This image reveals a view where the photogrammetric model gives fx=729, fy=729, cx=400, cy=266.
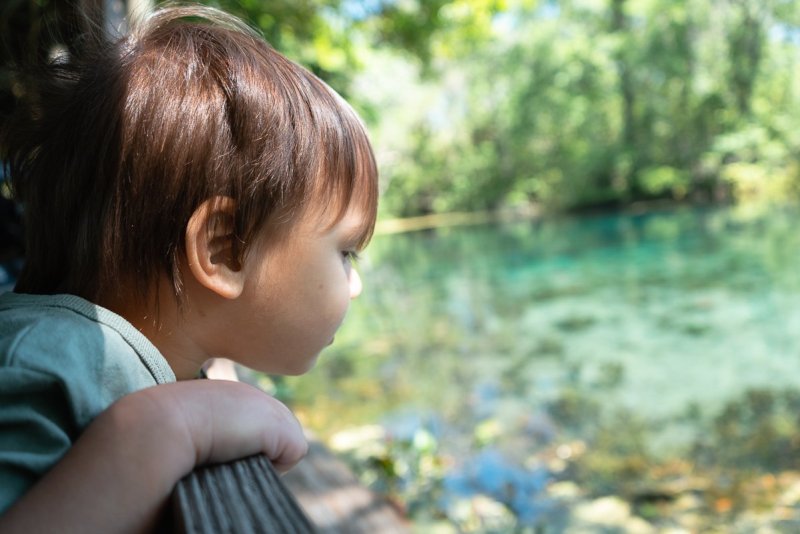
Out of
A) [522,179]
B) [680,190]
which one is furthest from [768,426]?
[522,179]

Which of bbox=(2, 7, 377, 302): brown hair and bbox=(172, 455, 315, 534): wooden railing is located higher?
bbox=(2, 7, 377, 302): brown hair

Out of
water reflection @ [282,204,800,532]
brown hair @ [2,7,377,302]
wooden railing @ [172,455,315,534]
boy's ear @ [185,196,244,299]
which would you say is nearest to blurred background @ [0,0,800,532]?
water reflection @ [282,204,800,532]

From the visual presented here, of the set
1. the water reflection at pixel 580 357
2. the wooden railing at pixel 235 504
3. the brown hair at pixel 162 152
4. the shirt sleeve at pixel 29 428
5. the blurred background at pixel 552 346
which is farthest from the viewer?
the water reflection at pixel 580 357

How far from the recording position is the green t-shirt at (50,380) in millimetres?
579

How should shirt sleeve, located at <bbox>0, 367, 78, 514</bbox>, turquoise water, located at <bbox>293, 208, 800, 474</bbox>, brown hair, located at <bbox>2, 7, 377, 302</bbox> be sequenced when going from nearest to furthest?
1. shirt sleeve, located at <bbox>0, 367, 78, 514</bbox>
2. brown hair, located at <bbox>2, 7, 377, 302</bbox>
3. turquoise water, located at <bbox>293, 208, 800, 474</bbox>

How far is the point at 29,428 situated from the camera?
1.94 ft

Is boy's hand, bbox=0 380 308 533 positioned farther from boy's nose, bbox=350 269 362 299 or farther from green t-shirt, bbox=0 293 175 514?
boy's nose, bbox=350 269 362 299

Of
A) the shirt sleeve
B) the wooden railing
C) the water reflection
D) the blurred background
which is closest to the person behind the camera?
the wooden railing

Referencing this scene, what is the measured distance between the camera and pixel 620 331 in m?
7.86

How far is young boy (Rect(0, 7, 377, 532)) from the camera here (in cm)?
59

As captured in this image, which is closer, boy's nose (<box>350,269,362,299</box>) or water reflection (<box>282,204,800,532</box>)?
boy's nose (<box>350,269,362,299</box>)

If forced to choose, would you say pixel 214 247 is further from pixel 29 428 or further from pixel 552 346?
pixel 552 346

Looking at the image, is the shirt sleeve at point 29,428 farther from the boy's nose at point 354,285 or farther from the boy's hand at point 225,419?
the boy's nose at point 354,285

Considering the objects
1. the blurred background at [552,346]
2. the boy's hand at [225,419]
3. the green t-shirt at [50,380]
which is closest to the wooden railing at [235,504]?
the boy's hand at [225,419]
